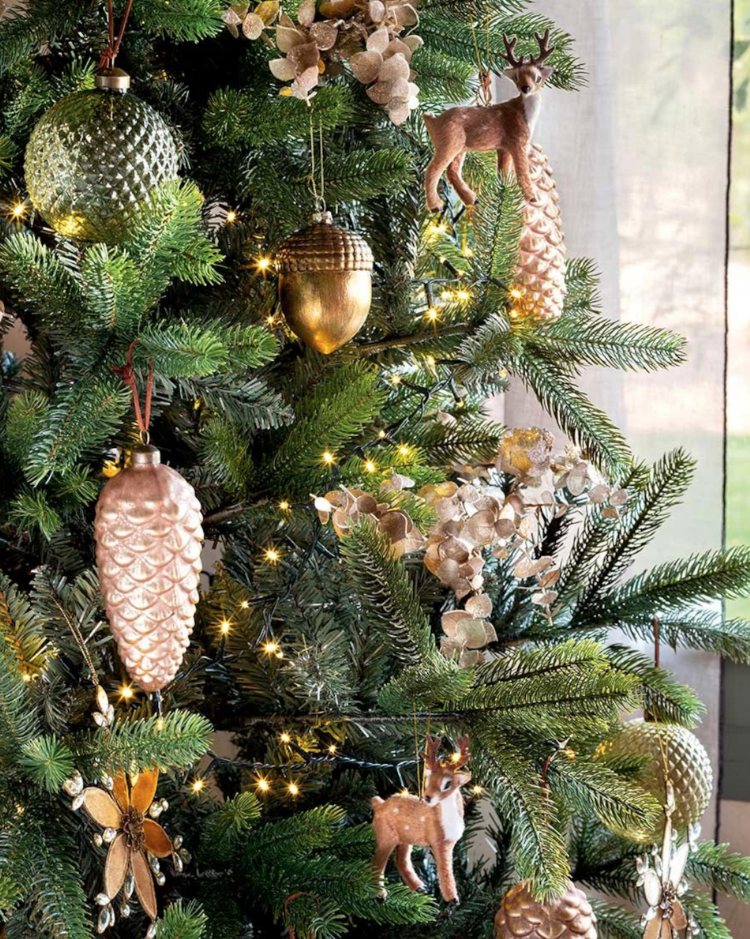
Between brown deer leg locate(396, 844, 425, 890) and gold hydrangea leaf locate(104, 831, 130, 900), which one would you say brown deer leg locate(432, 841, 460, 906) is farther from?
gold hydrangea leaf locate(104, 831, 130, 900)

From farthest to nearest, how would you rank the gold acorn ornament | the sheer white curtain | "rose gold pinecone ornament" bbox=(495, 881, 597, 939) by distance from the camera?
the sheer white curtain, "rose gold pinecone ornament" bbox=(495, 881, 597, 939), the gold acorn ornament

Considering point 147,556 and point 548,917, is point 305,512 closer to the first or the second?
point 147,556

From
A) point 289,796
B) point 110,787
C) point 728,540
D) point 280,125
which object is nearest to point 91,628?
point 110,787

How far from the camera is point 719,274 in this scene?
1.20 m

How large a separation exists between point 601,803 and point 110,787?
0.30 meters

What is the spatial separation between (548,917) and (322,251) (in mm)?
451

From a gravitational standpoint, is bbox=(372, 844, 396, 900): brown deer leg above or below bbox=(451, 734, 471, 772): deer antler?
below

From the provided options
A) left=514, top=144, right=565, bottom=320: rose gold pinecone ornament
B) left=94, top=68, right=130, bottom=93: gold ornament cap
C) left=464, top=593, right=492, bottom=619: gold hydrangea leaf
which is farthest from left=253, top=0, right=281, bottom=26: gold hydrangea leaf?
left=464, top=593, right=492, bottom=619: gold hydrangea leaf

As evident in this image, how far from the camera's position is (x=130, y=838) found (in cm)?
61

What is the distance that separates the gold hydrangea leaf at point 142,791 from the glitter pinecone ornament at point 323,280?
0.94 feet

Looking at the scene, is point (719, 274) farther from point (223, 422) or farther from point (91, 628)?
point (91, 628)

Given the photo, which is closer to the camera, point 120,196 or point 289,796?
point 120,196

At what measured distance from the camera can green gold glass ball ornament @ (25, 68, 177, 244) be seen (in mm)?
579

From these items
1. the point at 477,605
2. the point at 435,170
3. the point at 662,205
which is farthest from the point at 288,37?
the point at 662,205
